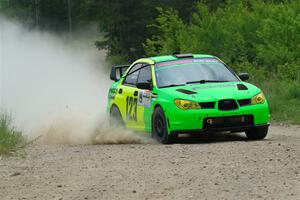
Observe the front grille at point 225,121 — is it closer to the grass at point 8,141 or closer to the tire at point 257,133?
the tire at point 257,133

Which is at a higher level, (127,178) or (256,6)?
(256,6)

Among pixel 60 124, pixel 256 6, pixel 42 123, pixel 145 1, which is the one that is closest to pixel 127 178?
pixel 60 124

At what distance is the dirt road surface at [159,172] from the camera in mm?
8547

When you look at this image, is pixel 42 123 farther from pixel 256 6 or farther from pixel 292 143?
pixel 256 6

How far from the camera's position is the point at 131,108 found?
1533 centimetres

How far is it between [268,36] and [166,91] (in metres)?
16.2

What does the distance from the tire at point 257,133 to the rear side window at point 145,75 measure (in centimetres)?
196

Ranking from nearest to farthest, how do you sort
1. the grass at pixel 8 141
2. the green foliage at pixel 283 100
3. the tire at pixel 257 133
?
1. the grass at pixel 8 141
2. the tire at pixel 257 133
3. the green foliage at pixel 283 100

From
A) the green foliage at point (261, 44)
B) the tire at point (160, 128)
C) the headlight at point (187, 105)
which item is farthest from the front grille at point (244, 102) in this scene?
the green foliage at point (261, 44)

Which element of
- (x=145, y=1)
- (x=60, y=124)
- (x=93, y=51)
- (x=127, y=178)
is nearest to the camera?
(x=127, y=178)

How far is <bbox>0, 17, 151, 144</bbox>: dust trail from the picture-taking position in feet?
54.2

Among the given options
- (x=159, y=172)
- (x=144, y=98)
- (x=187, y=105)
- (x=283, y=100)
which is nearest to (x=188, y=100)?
(x=187, y=105)

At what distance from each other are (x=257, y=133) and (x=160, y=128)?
1607 millimetres

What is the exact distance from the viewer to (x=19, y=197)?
29.1 feet
